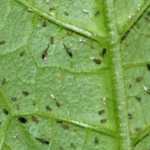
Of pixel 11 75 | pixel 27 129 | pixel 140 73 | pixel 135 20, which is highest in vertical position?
pixel 135 20

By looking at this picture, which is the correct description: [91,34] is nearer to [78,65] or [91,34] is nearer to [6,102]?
[78,65]

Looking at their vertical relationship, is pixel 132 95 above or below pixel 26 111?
above

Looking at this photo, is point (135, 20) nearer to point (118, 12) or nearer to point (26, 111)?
point (118, 12)

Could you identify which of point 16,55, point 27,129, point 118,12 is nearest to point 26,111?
point 27,129

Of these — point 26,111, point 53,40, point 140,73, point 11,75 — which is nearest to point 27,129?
point 26,111

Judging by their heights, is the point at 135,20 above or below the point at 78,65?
above
